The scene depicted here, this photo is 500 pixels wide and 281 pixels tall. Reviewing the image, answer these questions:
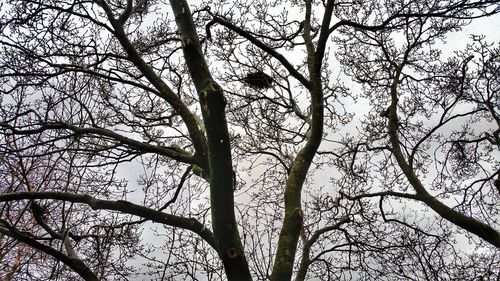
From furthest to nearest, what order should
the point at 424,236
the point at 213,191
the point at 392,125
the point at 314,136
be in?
1. the point at 392,125
2. the point at 424,236
3. the point at 314,136
4. the point at 213,191

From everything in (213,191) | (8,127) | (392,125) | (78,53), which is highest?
(392,125)

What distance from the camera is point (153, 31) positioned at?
5812mm

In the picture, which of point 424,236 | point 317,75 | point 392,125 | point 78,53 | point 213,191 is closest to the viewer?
point 213,191

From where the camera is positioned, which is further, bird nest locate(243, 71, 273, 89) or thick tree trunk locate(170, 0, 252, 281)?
bird nest locate(243, 71, 273, 89)

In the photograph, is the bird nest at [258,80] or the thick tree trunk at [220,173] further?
the bird nest at [258,80]

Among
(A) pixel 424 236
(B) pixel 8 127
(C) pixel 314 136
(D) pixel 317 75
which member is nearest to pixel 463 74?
(A) pixel 424 236

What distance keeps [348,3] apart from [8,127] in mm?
5131

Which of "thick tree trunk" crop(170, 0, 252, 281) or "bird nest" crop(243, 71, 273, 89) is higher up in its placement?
"bird nest" crop(243, 71, 273, 89)

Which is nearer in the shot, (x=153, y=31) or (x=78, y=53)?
(x=78, y=53)

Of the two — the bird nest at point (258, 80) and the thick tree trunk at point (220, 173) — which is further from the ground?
the bird nest at point (258, 80)

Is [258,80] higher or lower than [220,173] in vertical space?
higher

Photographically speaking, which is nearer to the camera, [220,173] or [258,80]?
[220,173]

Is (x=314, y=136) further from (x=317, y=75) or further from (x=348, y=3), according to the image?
(x=348, y=3)

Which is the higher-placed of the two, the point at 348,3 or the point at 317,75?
the point at 348,3
